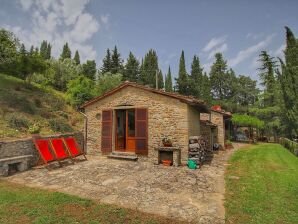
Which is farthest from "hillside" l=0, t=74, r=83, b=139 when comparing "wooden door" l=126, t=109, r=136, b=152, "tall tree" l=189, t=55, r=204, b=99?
"tall tree" l=189, t=55, r=204, b=99

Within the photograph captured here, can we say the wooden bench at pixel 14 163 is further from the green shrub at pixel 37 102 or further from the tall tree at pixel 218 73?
the tall tree at pixel 218 73

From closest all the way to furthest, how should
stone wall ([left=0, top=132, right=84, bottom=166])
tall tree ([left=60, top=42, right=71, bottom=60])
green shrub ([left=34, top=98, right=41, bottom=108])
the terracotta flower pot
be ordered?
stone wall ([left=0, top=132, right=84, bottom=166]) < the terracotta flower pot < green shrub ([left=34, top=98, right=41, bottom=108]) < tall tree ([left=60, top=42, right=71, bottom=60])

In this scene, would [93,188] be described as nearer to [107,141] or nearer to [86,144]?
[107,141]

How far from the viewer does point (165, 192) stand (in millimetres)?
6176

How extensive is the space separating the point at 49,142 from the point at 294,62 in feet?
60.5

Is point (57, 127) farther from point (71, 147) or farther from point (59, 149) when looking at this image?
point (59, 149)

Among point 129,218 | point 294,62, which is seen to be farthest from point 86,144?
point 294,62

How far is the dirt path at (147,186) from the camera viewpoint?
16.6ft

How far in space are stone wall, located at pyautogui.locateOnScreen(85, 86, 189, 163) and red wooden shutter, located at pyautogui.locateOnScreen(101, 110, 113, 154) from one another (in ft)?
0.88

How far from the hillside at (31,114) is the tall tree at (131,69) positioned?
1898 centimetres

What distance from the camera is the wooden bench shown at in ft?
25.4

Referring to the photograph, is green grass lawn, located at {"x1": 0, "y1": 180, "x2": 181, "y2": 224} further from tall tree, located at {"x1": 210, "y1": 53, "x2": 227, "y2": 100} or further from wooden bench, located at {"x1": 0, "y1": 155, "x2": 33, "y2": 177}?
tall tree, located at {"x1": 210, "y1": 53, "x2": 227, "y2": 100}

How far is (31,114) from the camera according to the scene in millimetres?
16172

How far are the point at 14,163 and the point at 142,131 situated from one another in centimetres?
594
